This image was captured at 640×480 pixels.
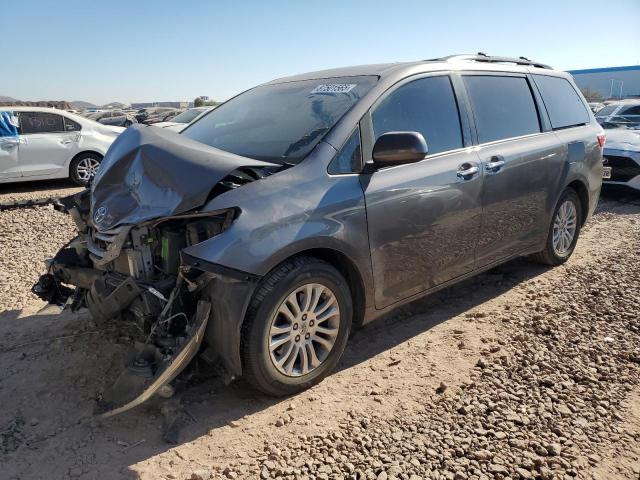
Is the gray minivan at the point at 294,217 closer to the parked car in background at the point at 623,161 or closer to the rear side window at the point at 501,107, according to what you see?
the rear side window at the point at 501,107

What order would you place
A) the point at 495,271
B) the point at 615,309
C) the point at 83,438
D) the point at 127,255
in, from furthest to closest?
1. the point at 495,271
2. the point at 615,309
3. the point at 127,255
4. the point at 83,438

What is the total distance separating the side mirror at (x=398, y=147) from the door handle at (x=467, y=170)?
0.70 metres

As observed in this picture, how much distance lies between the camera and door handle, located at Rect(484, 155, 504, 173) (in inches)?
161

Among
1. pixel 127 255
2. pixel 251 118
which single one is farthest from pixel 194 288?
pixel 251 118

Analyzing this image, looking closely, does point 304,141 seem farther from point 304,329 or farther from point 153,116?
point 153,116

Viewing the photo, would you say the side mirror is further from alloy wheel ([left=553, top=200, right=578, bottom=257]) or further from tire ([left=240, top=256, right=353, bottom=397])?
alloy wheel ([left=553, top=200, right=578, bottom=257])

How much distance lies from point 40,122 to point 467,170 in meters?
Answer: 8.53

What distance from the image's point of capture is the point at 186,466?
8.56 feet

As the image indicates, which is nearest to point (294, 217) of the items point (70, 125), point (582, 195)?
point (582, 195)

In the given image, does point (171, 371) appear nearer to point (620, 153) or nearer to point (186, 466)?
point (186, 466)

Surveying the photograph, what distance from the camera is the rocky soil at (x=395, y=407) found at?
2600 mm

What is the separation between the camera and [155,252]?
3096 millimetres

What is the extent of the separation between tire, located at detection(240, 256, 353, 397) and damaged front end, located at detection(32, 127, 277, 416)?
20 cm

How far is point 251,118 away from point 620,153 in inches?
291
